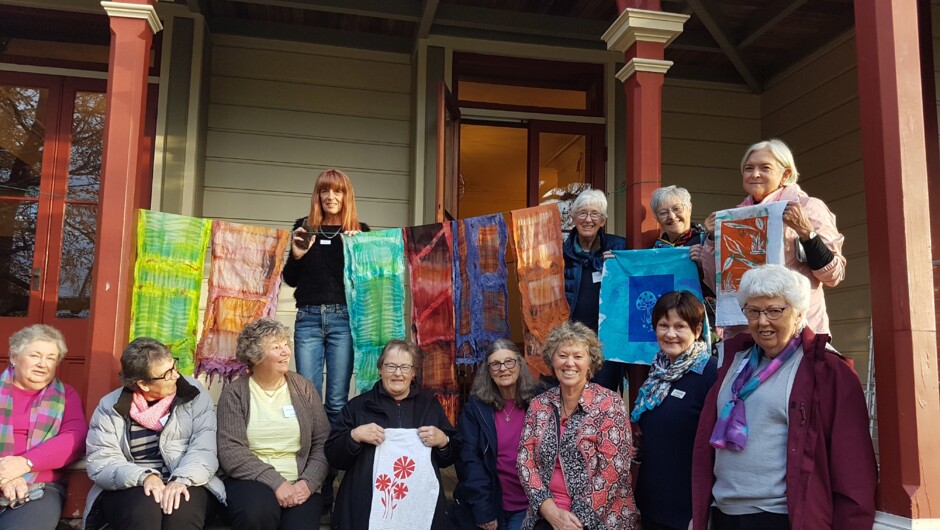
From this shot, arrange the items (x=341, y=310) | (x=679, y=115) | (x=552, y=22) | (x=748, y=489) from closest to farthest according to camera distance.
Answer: (x=748, y=489) → (x=341, y=310) → (x=552, y=22) → (x=679, y=115)

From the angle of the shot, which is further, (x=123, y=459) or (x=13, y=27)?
(x=13, y=27)

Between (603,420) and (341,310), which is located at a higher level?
(341,310)

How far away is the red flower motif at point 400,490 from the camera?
3402mm

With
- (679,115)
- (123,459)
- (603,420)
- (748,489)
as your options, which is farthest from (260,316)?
(679,115)

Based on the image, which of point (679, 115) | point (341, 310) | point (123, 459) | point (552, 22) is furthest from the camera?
point (679, 115)

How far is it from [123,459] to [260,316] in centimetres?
109

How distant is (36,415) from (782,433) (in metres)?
3.13

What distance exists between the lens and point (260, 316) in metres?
4.13

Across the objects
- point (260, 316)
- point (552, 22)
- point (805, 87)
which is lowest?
point (260, 316)

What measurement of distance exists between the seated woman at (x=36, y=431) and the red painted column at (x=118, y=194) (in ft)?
0.56

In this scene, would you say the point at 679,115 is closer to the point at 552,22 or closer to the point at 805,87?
the point at 805,87

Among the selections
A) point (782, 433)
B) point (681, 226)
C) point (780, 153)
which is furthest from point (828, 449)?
point (681, 226)

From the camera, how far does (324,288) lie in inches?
159

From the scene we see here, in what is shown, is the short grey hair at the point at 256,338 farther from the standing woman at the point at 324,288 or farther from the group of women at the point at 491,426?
the standing woman at the point at 324,288
